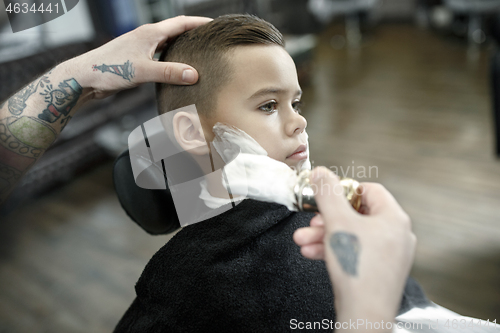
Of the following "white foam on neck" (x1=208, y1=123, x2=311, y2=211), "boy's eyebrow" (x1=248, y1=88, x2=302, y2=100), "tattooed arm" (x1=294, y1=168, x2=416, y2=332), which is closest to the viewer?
"tattooed arm" (x1=294, y1=168, x2=416, y2=332)

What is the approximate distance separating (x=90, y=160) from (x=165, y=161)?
166 cm

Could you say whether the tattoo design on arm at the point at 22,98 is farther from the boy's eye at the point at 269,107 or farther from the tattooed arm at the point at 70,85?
the boy's eye at the point at 269,107

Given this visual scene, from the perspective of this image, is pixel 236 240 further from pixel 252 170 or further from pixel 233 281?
pixel 252 170

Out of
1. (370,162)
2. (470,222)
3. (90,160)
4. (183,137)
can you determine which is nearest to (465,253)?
(470,222)

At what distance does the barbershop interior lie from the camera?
124 cm

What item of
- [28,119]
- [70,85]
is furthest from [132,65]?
[28,119]

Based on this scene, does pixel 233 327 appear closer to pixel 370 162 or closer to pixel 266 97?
pixel 266 97

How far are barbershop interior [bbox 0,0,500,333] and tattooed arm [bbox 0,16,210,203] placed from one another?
0.45 feet

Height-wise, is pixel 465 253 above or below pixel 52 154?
below

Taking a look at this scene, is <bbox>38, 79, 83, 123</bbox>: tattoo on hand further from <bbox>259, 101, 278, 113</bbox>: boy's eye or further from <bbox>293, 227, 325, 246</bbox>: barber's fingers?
<bbox>293, 227, 325, 246</bbox>: barber's fingers

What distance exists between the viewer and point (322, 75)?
148 inches

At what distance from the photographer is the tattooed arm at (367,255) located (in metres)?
0.42

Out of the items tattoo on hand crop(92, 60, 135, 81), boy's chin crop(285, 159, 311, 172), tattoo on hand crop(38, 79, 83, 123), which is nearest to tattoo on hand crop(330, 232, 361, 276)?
boy's chin crop(285, 159, 311, 172)

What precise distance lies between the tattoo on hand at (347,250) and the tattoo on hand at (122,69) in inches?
20.6
